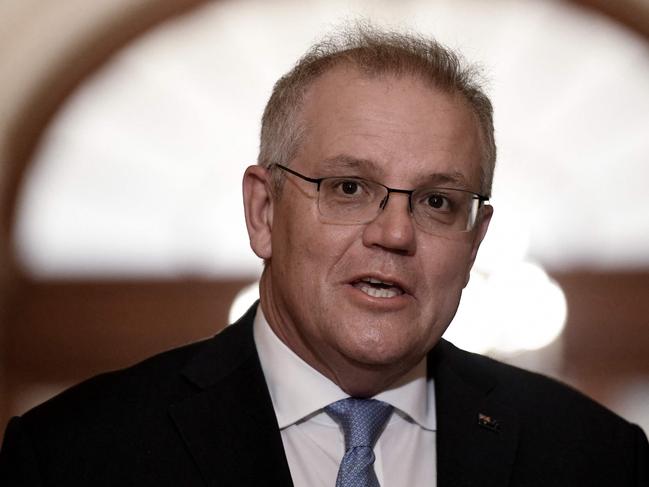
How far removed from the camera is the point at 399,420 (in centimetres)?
272

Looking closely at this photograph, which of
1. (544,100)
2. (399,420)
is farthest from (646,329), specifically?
(399,420)

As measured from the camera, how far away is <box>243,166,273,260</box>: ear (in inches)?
108

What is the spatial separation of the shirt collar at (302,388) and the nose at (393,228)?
1.25ft

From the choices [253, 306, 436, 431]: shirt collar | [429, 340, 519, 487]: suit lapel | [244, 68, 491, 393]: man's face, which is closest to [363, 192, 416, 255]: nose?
[244, 68, 491, 393]: man's face

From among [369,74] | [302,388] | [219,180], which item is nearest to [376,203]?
[369,74]

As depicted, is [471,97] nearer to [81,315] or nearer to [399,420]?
[399,420]

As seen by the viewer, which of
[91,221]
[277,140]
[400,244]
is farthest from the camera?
[91,221]

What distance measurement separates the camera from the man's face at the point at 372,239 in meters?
2.48

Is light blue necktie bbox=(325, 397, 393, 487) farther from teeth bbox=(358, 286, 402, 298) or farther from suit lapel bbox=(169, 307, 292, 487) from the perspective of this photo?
teeth bbox=(358, 286, 402, 298)

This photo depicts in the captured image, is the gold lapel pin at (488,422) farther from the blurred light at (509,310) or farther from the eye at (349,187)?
the blurred light at (509,310)

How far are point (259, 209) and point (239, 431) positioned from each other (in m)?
0.55

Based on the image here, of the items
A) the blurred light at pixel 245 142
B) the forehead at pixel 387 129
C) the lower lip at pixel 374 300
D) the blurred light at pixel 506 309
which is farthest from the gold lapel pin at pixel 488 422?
the blurred light at pixel 245 142

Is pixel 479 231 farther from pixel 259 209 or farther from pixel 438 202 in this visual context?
pixel 259 209

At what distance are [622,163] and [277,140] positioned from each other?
2.89 metres
